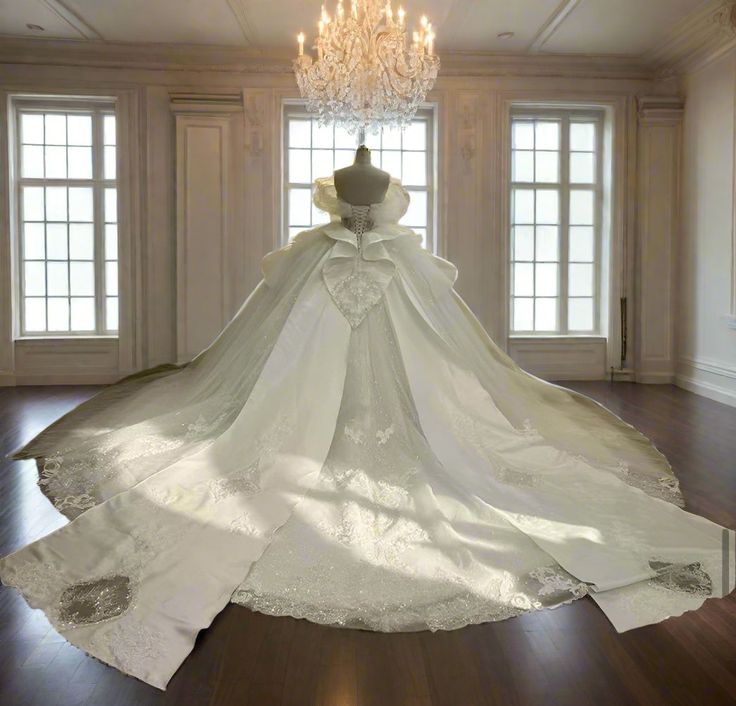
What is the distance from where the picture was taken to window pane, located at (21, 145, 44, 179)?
26.0 feet

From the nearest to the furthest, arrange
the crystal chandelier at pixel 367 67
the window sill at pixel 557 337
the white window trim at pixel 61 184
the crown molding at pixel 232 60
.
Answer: the crystal chandelier at pixel 367 67 < the crown molding at pixel 232 60 < the white window trim at pixel 61 184 < the window sill at pixel 557 337

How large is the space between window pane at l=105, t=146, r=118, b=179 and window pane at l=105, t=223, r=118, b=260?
1.91 ft

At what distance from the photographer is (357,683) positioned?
1.84m

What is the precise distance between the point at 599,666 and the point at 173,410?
10.3ft

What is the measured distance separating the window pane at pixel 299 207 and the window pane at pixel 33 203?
114 inches

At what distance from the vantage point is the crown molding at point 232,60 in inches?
296

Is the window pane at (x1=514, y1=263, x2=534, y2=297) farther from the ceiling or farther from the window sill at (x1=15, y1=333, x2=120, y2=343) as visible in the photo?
the window sill at (x1=15, y1=333, x2=120, y2=343)

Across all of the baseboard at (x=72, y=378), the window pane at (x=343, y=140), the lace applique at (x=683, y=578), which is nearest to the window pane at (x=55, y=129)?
the baseboard at (x=72, y=378)

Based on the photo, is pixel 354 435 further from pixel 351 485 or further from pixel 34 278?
pixel 34 278

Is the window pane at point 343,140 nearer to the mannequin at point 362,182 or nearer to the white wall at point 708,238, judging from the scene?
the white wall at point 708,238

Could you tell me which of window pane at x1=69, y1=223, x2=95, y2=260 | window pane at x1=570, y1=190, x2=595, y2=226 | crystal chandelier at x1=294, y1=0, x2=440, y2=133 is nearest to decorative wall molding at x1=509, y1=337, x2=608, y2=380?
window pane at x1=570, y1=190, x2=595, y2=226

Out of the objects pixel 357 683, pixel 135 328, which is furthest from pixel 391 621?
pixel 135 328

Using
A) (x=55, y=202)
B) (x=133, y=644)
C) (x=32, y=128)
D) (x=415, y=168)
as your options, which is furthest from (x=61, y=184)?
(x=133, y=644)

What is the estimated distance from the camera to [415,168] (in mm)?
8211
